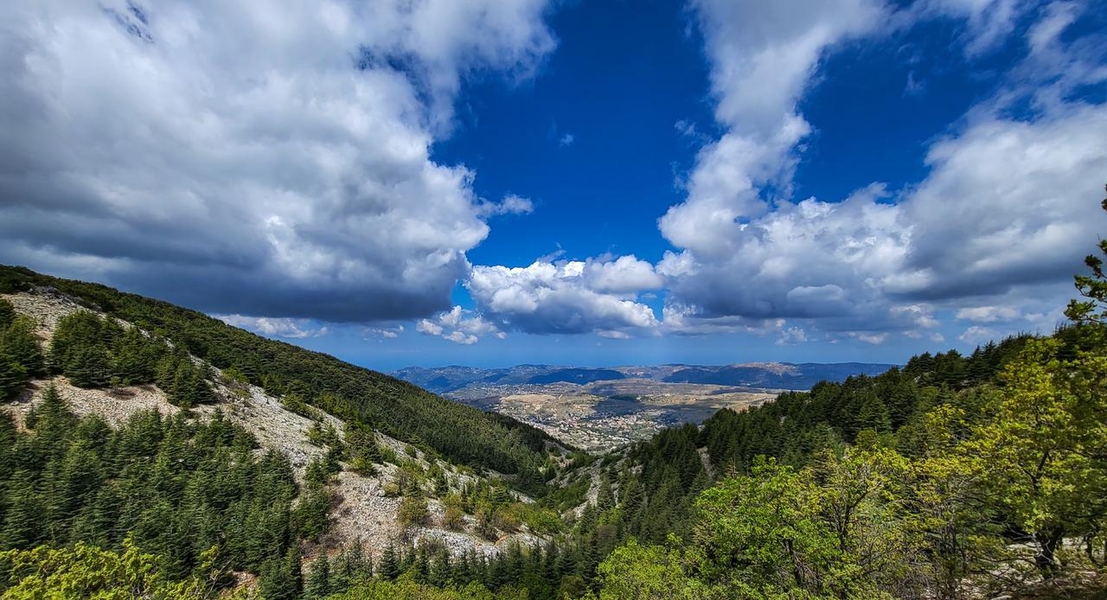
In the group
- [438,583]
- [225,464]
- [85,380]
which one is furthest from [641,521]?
[85,380]

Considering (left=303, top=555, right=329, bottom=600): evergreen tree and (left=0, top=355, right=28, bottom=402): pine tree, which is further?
(left=0, top=355, right=28, bottom=402): pine tree

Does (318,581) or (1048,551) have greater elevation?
Result: (1048,551)

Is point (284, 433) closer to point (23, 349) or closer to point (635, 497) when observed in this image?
point (23, 349)

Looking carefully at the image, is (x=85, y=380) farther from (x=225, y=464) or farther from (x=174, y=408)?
(x=225, y=464)

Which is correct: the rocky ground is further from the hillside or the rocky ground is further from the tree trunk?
the tree trunk

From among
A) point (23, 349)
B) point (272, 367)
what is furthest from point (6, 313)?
point (272, 367)

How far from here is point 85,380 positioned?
7250 centimetres

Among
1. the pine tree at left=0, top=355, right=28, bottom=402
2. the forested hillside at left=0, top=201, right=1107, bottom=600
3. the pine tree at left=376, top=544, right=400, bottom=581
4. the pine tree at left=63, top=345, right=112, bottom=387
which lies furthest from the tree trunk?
the pine tree at left=63, top=345, right=112, bottom=387

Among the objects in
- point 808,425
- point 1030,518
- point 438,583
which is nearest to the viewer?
point 1030,518

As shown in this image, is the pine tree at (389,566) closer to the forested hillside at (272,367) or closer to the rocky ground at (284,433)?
the rocky ground at (284,433)

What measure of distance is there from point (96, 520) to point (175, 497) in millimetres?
9221

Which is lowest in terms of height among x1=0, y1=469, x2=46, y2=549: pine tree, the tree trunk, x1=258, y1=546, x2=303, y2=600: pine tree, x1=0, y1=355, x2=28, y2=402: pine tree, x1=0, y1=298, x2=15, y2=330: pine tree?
x1=258, y1=546, x2=303, y2=600: pine tree

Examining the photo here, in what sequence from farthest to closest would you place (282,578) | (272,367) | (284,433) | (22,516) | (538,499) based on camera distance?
(272,367), (538,499), (284,433), (282,578), (22,516)

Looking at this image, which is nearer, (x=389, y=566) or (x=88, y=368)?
(x=389, y=566)
